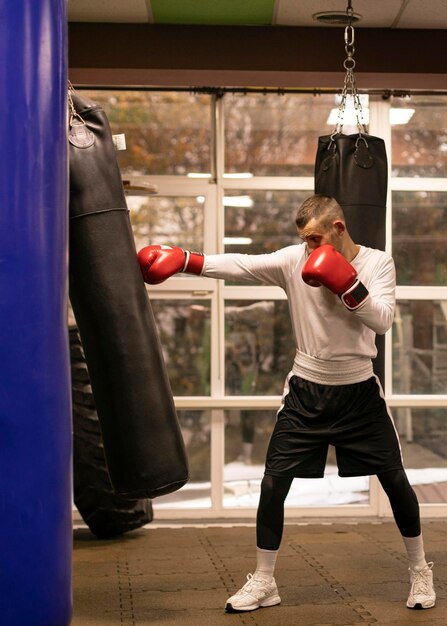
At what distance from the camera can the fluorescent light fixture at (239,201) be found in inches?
225

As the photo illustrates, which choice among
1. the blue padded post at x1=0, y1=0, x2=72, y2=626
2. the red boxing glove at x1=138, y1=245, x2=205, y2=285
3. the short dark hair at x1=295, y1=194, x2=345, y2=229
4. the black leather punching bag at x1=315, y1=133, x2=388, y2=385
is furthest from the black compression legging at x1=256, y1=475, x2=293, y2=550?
the blue padded post at x1=0, y1=0, x2=72, y2=626

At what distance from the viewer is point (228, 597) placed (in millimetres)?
3686

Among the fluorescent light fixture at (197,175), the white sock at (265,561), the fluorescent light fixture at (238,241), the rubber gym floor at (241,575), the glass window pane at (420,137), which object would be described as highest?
the glass window pane at (420,137)

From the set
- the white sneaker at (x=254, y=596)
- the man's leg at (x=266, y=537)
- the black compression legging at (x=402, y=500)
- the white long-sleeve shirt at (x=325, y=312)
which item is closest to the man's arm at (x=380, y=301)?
the white long-sleeve shirt at (x=325, y=312)

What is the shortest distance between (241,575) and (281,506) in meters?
0.78

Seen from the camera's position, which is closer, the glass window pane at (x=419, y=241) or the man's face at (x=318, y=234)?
the man's face at (x=318, y=234)

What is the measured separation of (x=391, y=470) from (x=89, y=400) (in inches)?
73.6

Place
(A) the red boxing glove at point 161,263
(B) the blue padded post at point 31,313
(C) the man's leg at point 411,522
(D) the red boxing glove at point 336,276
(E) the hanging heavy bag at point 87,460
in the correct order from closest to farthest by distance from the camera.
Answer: (B) the blue padded post at point 31,313 < (D) the red boxing glove at point 336,276 < (A) the red boxing glove at point 161,263 < (C) the man's leg at point 411,522 < (E) the hanging heavy bag at point 87,460

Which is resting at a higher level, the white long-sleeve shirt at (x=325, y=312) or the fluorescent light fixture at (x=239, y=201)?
the fluorescent light fixture at (x=239, y=201)

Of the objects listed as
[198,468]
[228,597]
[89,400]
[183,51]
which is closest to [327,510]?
[198,468]

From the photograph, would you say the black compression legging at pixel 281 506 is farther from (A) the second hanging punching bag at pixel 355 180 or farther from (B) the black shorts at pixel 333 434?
(A) the second hanging punching bag at pixel 355 180

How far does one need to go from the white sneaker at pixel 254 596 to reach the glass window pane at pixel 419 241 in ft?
8.68

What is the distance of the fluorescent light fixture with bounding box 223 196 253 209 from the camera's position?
570 cm

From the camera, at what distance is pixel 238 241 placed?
18.7 ft
